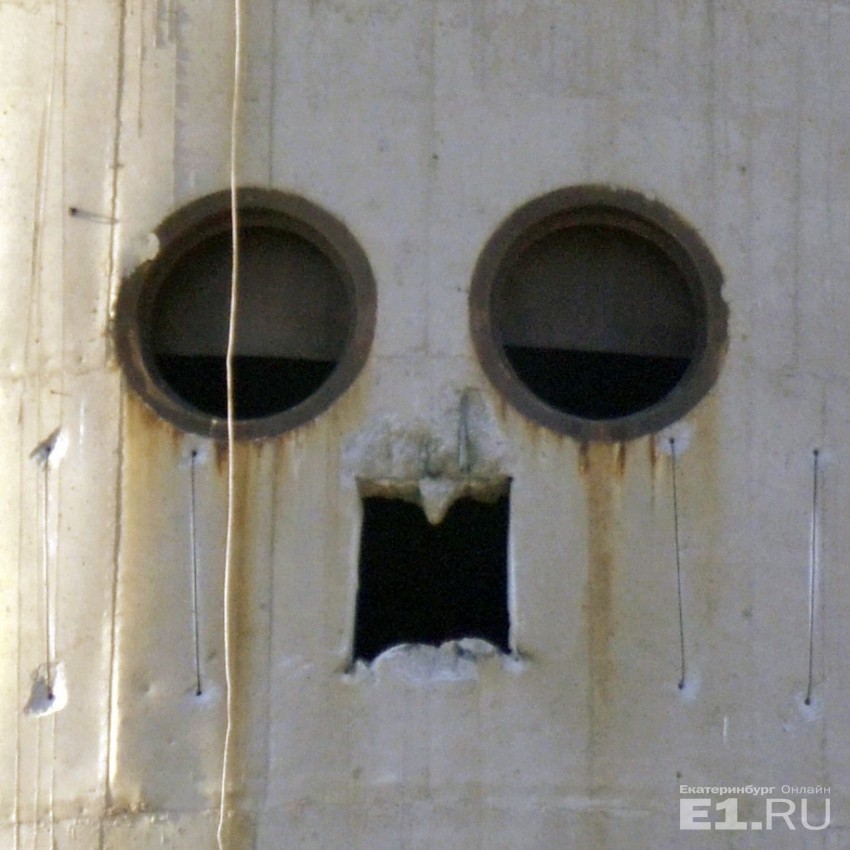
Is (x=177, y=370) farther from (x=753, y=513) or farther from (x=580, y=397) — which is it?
(x=753, y=513)

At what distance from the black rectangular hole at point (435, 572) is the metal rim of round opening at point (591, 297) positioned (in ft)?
1.90

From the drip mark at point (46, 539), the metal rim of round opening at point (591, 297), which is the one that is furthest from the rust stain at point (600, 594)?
the drip mark at point (46, 539)

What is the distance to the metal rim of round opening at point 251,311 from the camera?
546cm

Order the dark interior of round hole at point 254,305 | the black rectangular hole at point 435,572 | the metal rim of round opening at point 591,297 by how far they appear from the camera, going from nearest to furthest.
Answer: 1. the metal rim of round opening at point 591,297
2. the dark interior of round hole at point 254,305
3. the black rectangular hole at point 435,572

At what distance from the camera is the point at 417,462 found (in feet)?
17.8

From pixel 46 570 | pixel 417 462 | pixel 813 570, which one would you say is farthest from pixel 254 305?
pixel 813 570

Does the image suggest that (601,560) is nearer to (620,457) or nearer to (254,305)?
(620,457)

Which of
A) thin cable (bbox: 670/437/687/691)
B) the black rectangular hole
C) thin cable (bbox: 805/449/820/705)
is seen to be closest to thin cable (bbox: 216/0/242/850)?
the black rectangular hole

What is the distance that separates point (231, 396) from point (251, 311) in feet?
1.44

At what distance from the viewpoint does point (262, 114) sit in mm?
5574

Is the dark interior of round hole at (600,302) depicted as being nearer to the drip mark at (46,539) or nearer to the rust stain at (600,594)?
the rust stain at (600,594)

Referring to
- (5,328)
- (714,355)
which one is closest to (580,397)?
(714,355)

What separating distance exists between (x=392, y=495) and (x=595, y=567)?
0.72m

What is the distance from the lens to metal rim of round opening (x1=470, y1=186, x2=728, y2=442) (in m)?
5.46
